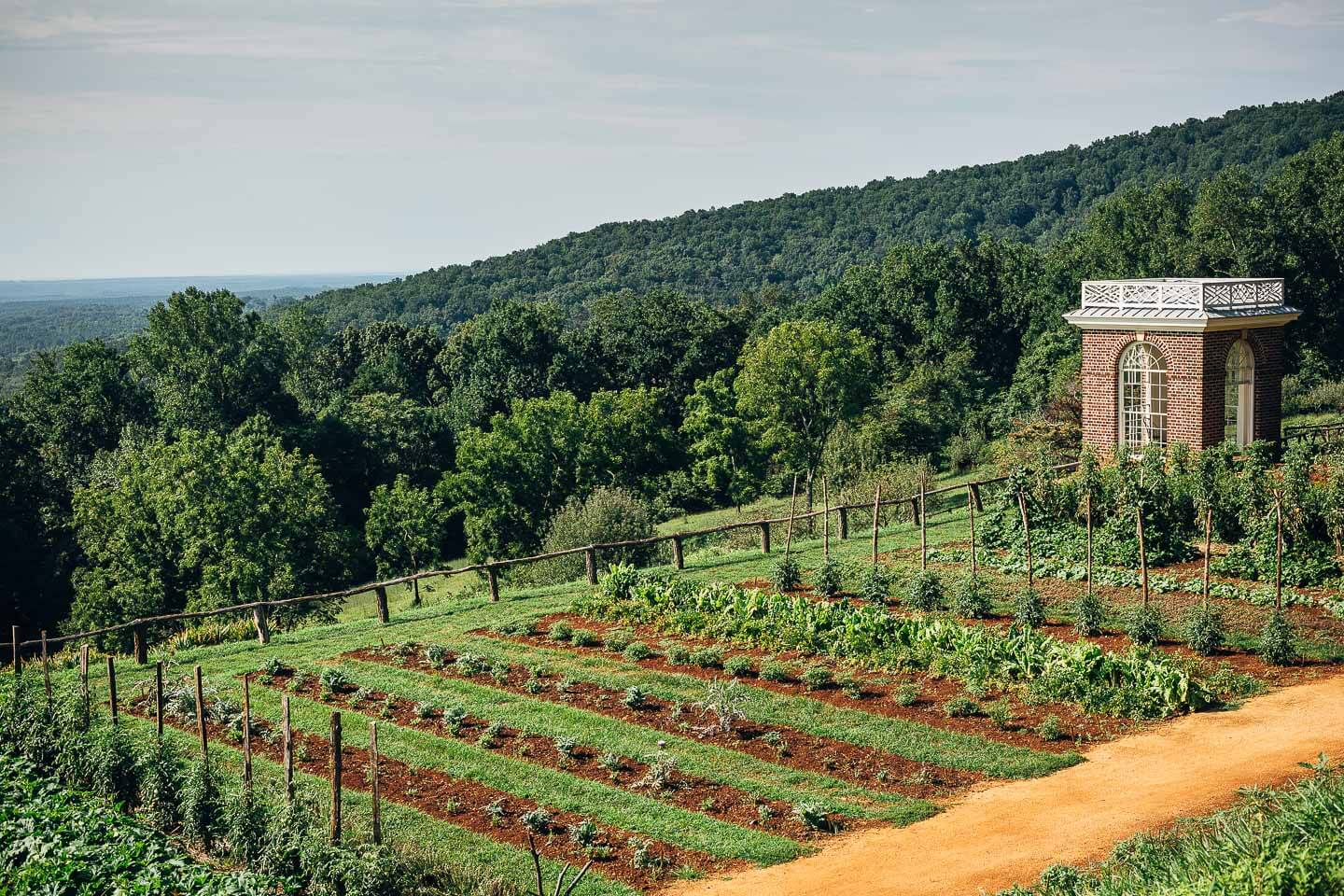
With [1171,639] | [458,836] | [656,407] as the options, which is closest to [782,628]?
[1171,639]

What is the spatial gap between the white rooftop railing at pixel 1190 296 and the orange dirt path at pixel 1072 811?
13.7 m

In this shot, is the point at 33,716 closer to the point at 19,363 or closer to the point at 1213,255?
the point at 1213,255

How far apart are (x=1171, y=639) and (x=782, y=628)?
5.74 m

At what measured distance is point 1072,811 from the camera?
13.2 metres

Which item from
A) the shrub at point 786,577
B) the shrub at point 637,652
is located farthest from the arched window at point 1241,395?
the shrub at point 637,652

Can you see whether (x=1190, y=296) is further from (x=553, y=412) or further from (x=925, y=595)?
(x=553, y=412)

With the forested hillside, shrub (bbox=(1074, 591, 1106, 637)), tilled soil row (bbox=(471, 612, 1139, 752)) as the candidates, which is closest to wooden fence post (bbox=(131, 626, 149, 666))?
tilled soil row (bbox=(471, 612, 1139, 752))

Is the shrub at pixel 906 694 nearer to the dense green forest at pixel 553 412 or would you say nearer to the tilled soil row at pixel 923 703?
the tilled soil row at pixel 923 703

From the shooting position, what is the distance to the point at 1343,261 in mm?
48688

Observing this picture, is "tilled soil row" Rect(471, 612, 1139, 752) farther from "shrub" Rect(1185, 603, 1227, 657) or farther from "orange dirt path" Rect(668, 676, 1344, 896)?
"shrub" Rect(1185, 603, 1227, 657)

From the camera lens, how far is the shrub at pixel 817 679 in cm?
1723

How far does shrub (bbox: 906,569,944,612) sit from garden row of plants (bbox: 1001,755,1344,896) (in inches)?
312

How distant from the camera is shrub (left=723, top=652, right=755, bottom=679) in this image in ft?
59.1

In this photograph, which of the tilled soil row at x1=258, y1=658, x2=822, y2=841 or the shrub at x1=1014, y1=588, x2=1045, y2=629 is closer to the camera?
the tilled soil row at x1=258, y1=658, x2=822, y2=841
